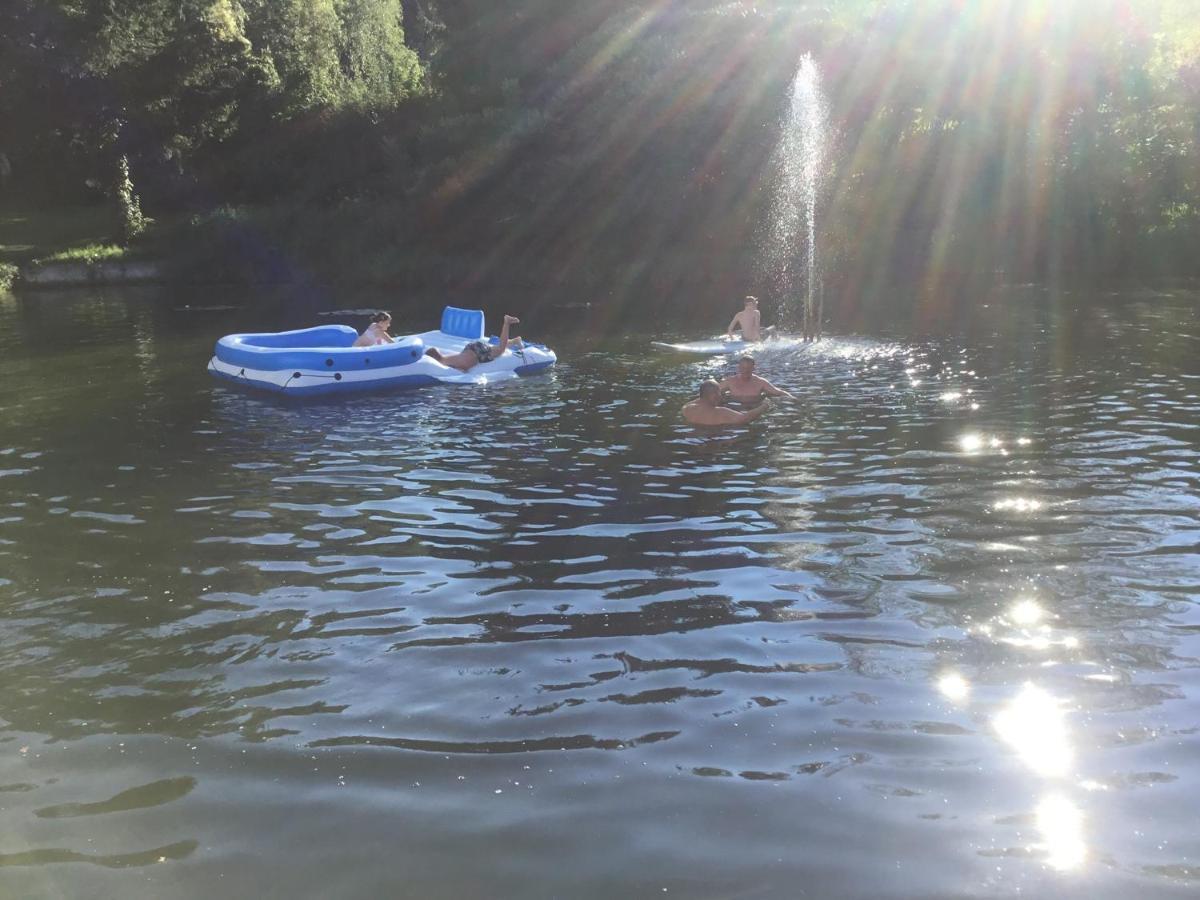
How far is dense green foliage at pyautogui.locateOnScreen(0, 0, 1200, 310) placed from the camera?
32.2m

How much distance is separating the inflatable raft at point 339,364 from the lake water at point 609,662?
3128 mm

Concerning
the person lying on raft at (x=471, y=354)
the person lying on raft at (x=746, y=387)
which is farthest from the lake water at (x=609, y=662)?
the person lying on raft at (x=471, y=354)

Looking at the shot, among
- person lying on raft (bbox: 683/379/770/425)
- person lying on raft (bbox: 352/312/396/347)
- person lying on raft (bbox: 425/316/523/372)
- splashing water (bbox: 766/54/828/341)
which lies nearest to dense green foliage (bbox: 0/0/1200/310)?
splashing water (bbox: 766/54/828/341)

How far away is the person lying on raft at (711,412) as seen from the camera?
11641mm

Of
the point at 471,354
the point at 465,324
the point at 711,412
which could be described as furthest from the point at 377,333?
the point at 711,412

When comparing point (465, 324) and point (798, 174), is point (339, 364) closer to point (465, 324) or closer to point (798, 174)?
point (465, 324)

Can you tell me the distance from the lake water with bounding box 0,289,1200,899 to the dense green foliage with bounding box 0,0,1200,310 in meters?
20.0

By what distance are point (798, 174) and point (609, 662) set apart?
3325 cm

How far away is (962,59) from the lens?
33.8 meters

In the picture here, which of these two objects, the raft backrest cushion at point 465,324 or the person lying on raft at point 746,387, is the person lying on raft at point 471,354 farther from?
the person lying on raft at point 746,387

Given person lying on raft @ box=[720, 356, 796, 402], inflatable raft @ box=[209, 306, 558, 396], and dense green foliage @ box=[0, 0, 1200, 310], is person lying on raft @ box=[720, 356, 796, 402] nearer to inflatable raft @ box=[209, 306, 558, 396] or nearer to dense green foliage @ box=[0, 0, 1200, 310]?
inflatable raft @ box=[209, 306, 558, 396]

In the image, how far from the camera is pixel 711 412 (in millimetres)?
11766

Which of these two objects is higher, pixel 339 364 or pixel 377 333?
pixel 377 333

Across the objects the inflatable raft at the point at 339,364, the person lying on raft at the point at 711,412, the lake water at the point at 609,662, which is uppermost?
the inflatable raft at the point at 339,364
